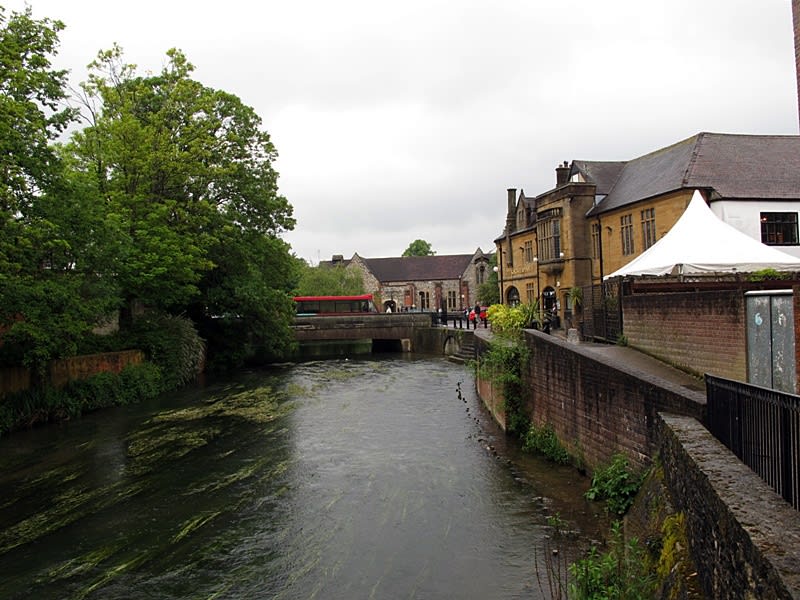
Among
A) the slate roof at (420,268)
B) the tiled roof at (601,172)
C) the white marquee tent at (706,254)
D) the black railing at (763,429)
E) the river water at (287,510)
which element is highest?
the tiled roof at (601,172)

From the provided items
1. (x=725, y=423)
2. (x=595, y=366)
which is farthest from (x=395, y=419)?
(x=725, y=423)

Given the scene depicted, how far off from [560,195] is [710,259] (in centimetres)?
2162

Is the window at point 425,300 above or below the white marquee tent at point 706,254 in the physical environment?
below

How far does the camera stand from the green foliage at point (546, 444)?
41.0 feet

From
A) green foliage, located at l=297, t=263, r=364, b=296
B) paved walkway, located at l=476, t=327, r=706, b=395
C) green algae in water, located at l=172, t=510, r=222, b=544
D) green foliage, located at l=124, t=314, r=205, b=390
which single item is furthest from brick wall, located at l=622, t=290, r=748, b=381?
green foliage, located at l=297, t=263, r=364, b=296

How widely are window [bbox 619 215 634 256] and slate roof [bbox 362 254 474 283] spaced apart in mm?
57135

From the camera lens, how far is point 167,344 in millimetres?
27500

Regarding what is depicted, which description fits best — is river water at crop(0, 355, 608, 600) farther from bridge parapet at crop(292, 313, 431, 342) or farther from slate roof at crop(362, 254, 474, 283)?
slate roof at crop(362, 254, 474, 283)

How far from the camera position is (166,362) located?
2716cm

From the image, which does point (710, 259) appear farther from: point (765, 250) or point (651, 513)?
point (651, 513)

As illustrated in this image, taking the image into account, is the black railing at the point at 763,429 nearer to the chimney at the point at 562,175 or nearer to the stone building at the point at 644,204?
the stone building at the point at 644,204

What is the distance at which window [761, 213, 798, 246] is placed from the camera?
25.9 m

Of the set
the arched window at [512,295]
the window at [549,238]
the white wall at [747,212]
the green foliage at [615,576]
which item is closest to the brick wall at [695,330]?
the green foliage at [615,576]

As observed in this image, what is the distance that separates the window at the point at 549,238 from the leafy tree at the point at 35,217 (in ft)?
81.6
